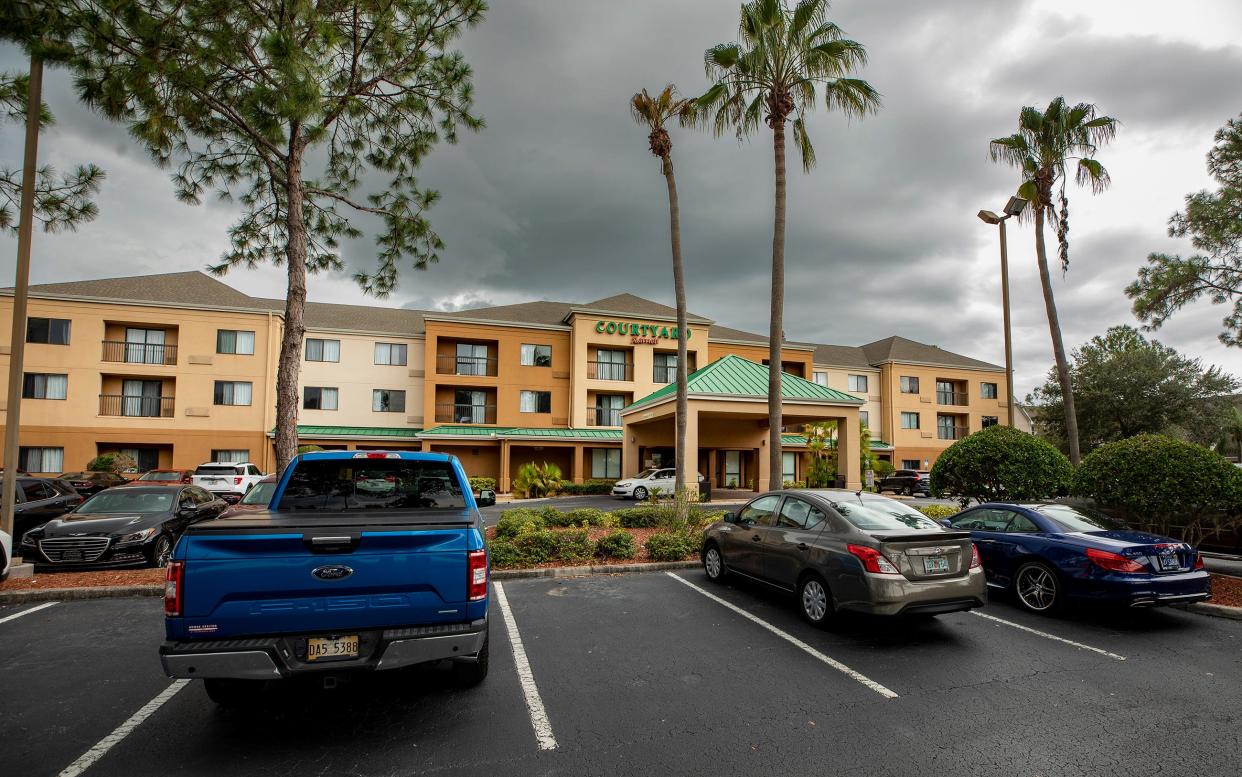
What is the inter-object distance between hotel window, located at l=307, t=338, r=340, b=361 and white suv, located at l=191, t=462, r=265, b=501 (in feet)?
36.8

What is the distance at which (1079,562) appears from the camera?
6.92 metres

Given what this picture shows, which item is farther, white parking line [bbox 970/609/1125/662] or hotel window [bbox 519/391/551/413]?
hotel window [bbox 519/391/551/413]

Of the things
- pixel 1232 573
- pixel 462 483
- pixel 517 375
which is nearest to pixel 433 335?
pixel 517 375

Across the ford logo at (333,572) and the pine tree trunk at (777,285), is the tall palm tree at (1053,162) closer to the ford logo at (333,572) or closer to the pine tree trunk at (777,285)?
the pine tree trunk at (777,285)

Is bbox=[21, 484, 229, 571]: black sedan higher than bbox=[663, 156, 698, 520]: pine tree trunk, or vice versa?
bbox=[663, 156, 698, 520]: pine tree trunk

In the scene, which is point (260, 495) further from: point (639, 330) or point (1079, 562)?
point (639, 330)

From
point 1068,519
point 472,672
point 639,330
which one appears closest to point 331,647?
point 472,672

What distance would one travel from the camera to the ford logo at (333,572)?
3.78 metres

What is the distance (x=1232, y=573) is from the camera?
910 cm

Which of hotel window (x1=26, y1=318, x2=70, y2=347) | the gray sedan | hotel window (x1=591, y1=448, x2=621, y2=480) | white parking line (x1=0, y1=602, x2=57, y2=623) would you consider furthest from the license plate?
hotel window (x1=26, y1=318, x2=70, y2=347)

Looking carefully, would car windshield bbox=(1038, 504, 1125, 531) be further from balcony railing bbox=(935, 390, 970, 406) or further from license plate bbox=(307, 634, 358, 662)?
balcony railing bbox=(935, 390, 970, 406)

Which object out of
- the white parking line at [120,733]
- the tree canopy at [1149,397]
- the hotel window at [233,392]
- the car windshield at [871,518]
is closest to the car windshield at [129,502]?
the white parking line at [120,733]

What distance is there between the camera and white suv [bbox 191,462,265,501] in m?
20.8

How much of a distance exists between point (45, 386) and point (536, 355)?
23444 millimetres
